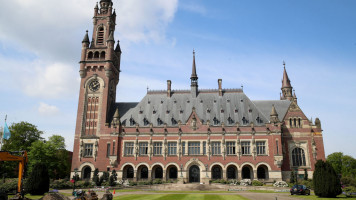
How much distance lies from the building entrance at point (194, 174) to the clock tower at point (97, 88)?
54.4 feet

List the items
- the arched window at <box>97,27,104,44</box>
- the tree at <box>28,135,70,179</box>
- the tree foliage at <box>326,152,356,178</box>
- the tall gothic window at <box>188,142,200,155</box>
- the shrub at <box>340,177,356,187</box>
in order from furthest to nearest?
1. the tree foliage at <box>326,152,356,178</box>
2. the arched window at <box>97,27,104,44</box>
3. the tree at <box>28,135,70,179</box>
4. the tall gothic window at <box>188,142,200,155</box>
5. the shrub at <box>340,177,356,187</box>

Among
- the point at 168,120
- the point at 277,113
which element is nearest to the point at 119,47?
the point at 168,120

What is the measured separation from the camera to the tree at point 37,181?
106 feet

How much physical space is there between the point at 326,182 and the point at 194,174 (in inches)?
1130

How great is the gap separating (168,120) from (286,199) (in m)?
34.3

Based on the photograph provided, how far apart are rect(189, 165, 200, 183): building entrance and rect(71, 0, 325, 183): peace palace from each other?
6cm

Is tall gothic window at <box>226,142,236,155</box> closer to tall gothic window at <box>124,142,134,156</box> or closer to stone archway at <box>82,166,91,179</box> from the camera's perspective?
tall gothic window at <box>124,142,134,156</box>

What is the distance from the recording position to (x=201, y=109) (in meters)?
59.7

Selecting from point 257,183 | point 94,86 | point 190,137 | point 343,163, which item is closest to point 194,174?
point 190,137

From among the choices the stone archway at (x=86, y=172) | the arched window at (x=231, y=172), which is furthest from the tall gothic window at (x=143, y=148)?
the arched window at (x=231, y=172)

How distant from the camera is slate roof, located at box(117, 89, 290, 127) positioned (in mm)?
57531

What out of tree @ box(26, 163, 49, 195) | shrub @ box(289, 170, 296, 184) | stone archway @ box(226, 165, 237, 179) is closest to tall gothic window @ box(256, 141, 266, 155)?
stone archway @ box(226, 165, 237, 179)

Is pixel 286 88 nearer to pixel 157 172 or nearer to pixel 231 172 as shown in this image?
pixel 231 172

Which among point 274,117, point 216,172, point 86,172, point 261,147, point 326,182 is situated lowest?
point 86,172
